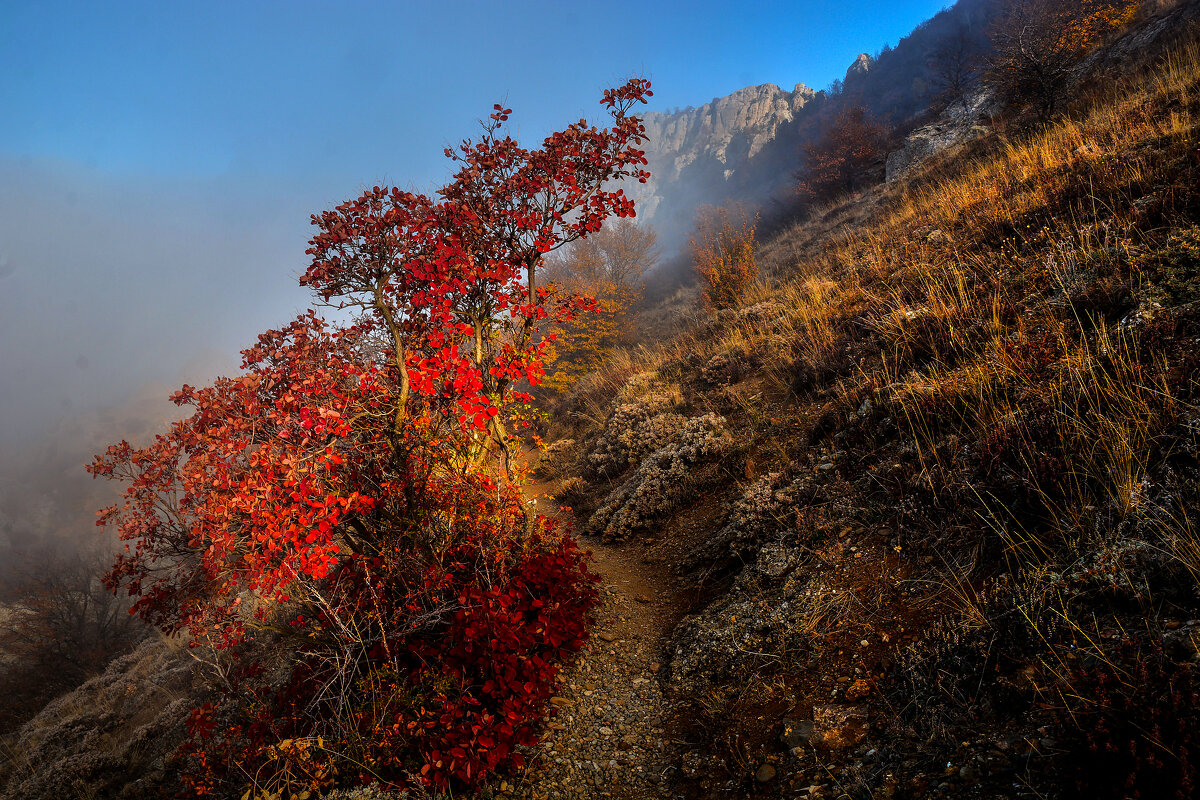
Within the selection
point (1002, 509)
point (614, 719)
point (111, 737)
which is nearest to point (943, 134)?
point (1002, 509)

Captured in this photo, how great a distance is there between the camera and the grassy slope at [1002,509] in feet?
5.50

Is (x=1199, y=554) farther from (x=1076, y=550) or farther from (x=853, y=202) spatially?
(x=853, y=202)

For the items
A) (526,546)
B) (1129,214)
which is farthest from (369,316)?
(1129,214)

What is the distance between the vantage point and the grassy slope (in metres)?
1.68

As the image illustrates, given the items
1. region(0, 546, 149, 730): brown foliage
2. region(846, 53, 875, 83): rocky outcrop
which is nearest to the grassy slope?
region(0, 546, 149, 730): brown foliage

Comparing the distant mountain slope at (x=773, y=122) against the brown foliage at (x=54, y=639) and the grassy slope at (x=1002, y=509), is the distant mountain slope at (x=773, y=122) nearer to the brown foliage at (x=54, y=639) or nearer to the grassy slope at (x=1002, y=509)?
the grassy slope at (x=1002, y=509)

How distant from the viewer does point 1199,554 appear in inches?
67.3

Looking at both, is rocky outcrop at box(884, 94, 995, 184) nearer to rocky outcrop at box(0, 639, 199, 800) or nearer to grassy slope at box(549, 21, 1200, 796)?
grassy slope at box(549, 21, 1200, 796)

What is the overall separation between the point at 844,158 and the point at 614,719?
1046 inches

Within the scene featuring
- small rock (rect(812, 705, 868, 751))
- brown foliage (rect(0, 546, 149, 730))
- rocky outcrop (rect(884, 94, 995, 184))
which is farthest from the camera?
rocky outcrop (rect(884, 94, 995, 184))

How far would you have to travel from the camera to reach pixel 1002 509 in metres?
2.60

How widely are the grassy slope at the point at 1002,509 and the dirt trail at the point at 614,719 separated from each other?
0.30 m

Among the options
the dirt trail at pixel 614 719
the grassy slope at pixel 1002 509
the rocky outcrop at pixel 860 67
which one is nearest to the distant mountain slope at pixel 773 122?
the rocky outcrop at pixel 860 67

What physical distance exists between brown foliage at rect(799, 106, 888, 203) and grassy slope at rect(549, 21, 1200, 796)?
17.9m
